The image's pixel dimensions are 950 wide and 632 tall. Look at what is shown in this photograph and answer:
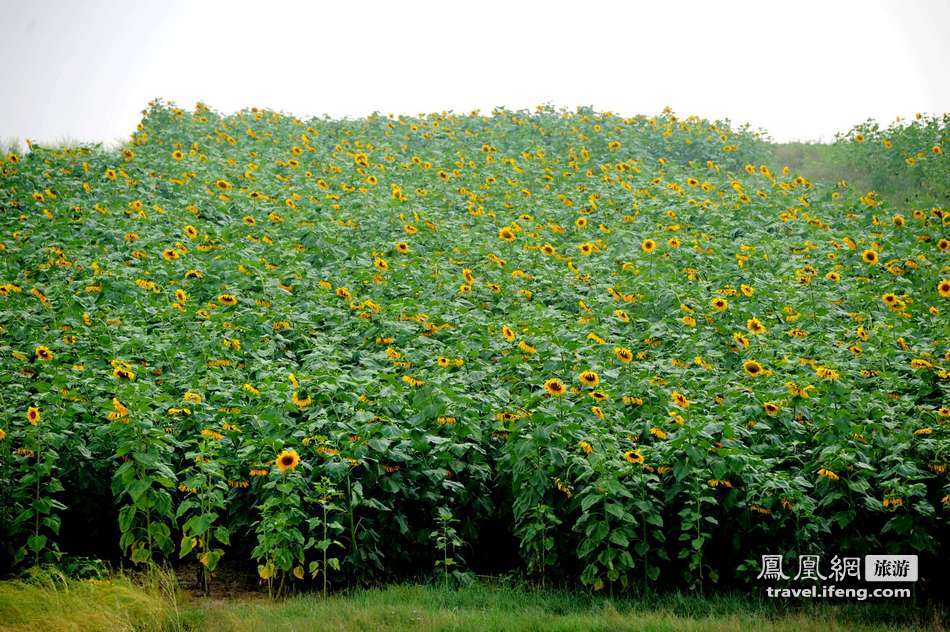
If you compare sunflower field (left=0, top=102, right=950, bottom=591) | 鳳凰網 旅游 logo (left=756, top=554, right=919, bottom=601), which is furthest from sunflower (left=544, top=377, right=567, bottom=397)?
鳳凰網 旅游 logo (left=756, top=554, right=919, bottom=601)

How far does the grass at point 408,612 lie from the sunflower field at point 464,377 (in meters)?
0.23

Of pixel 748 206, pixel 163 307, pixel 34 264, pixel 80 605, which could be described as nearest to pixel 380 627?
pixel 80 605

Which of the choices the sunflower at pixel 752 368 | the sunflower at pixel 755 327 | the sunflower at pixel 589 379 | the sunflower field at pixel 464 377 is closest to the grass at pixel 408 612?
the sunflower field at pixel 464 377

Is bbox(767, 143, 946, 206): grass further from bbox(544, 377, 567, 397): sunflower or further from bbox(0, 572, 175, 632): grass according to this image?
bbox(0, 572, 175, 632): grass

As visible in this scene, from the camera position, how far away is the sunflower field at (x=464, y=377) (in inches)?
207

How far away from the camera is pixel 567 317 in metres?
8.12

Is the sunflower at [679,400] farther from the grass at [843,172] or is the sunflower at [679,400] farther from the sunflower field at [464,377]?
the grass at [843,172]

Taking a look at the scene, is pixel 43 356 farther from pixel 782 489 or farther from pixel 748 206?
pixel 748 206

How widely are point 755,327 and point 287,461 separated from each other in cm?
459

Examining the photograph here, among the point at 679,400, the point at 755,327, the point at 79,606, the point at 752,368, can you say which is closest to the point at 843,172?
the point at 755,327

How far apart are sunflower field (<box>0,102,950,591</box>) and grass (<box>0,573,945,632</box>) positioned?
0.23 m

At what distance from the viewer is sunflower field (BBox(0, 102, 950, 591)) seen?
17.3ft

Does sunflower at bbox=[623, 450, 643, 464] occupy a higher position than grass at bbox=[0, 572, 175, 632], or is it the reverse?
sunflower at bbox=[623, 450, 643, 464]

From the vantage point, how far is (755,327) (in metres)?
7.82
